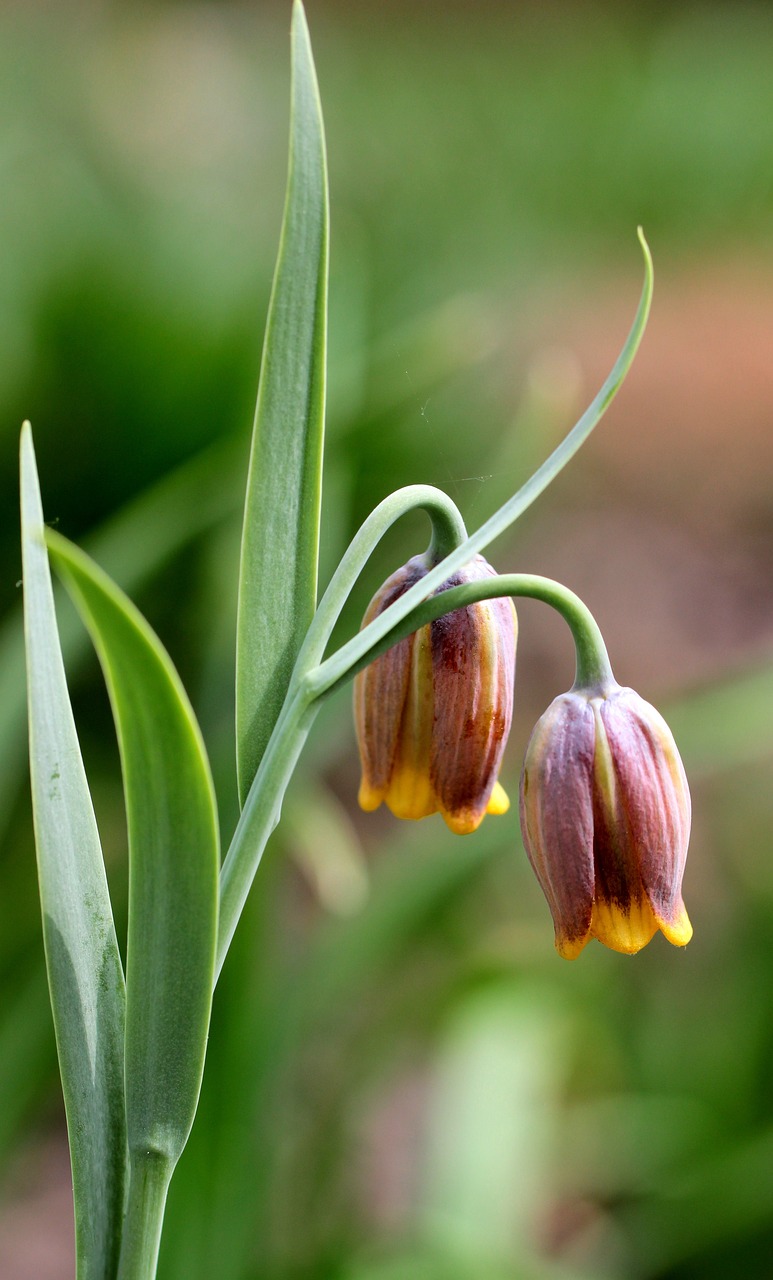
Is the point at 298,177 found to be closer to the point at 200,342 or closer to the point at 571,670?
the point at 200,342

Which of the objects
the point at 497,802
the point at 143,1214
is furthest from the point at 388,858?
the point at 143,1214

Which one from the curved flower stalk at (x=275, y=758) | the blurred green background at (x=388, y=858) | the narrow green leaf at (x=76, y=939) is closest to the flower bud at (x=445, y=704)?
the curved flower stalk at (x=275, y=758)

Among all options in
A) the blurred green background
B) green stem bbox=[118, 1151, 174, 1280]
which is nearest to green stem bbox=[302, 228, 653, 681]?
green stem bbox=[118, 1151, 174, 1280]

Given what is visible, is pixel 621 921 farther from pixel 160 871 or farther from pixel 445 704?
pixel 160 871

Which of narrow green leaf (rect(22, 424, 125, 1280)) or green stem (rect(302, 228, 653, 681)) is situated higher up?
green stem (rect(302, 228, 653, 681))

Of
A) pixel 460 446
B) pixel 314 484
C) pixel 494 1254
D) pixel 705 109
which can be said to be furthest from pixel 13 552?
pixel 705 109

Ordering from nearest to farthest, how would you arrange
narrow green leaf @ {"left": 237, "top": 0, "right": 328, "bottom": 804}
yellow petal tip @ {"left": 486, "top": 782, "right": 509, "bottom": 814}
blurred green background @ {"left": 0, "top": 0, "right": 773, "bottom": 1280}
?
narrow green leaf @ {"left": 237, "top": 0, "right": 328, "bottom": 804}
yellow petal tip @ {"left": 486, "top": 782, "right": 509, "bottom": 814}
blurred green background @ {"left": 0, "top": 0, "right": 773, "bottom": 1280}

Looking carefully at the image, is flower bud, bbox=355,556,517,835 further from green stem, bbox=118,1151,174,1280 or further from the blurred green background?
the blurred green background
